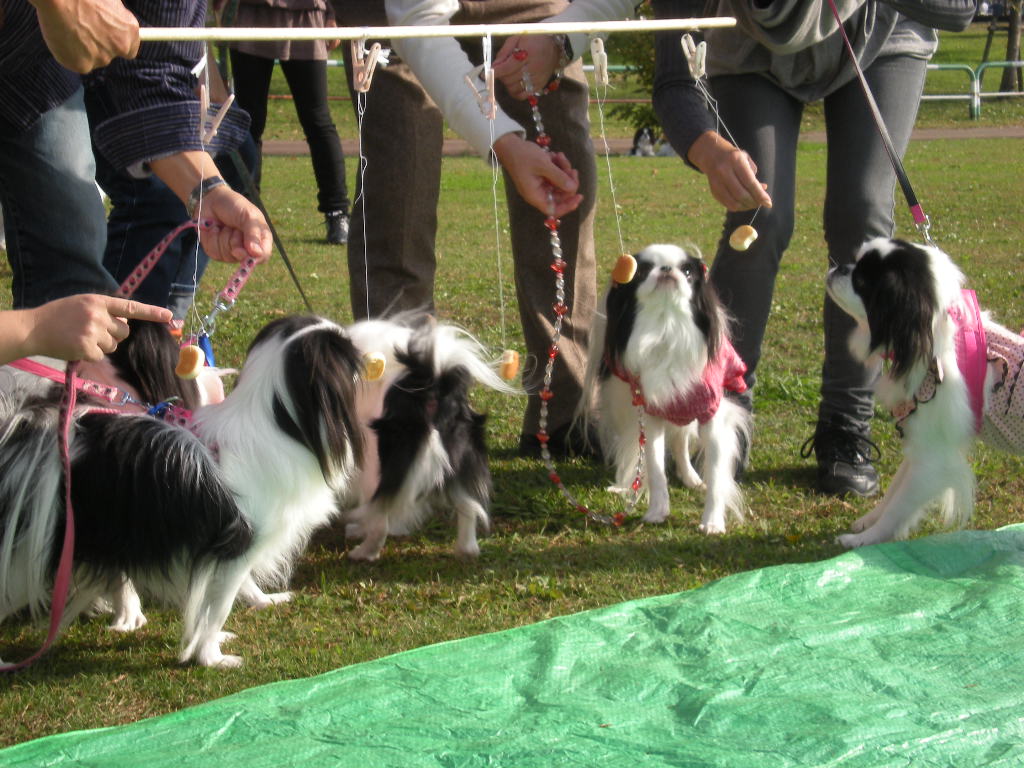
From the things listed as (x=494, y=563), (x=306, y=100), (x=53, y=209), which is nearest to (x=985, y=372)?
(x=494, y=563)

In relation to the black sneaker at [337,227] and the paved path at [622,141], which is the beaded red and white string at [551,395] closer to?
the black sneaker at [337,227]

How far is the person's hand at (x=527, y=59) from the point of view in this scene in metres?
3.47

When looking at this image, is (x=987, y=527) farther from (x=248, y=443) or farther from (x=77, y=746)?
(x=77, y=746)

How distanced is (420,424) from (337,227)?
584 cm

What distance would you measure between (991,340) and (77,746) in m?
2.63

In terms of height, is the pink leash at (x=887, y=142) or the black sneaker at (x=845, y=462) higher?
the pink leash at (x=887, y=142)

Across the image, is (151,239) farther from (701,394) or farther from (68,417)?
(701,394)

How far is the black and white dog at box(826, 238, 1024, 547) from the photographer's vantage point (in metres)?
3.24

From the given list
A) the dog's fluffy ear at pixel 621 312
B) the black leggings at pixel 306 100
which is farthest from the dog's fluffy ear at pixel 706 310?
the black leggings at pixel 306 100

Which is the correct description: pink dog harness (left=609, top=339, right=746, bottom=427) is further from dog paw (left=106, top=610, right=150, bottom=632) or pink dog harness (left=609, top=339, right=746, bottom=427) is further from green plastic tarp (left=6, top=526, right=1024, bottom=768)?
dog paw (left=106, top=610, right=150, bottom=632)

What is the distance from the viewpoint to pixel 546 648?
275 cm

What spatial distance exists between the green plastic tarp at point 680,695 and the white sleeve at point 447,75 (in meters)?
1.35

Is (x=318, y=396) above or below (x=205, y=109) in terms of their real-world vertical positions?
below

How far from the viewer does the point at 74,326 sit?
2154 millimetres
